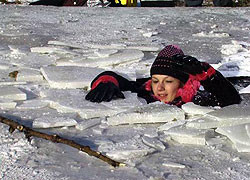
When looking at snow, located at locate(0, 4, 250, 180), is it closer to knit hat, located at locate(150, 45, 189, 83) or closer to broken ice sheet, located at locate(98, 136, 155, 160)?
broken ice sheet, located at locate(98, 136, 155, 160)

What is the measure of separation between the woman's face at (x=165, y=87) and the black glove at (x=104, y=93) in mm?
318

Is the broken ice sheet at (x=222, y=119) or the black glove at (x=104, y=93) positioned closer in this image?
the broken ice sheet at (x=222, y=119)

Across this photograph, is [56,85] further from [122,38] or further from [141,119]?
[122,38]

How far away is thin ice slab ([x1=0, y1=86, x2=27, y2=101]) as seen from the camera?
3.64 m

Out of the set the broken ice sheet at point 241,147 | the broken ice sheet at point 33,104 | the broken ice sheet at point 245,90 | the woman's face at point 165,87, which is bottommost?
the broken ice sheet at point 245,90

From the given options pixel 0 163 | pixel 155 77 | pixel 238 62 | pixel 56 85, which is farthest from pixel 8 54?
pixel 0 163

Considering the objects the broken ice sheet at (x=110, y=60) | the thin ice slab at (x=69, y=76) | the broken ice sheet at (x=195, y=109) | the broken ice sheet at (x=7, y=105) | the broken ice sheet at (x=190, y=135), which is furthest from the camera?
the broken ice sheet at (x=110, y=60)

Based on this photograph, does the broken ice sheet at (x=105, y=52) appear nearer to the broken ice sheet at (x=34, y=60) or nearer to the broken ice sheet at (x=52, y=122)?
the broken ice sheet at (x=34, y=60)

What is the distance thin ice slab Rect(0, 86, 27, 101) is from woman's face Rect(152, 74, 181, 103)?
81cm

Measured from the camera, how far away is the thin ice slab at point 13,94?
11.9 ft

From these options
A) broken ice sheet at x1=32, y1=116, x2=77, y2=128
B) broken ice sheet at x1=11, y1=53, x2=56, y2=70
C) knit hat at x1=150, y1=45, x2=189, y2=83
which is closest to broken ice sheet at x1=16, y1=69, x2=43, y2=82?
broken ice sheet at x1=11, y1=53, x2=56, y2=70

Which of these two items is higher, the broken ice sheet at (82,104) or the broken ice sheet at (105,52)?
the broken ice sheet at (82,104)

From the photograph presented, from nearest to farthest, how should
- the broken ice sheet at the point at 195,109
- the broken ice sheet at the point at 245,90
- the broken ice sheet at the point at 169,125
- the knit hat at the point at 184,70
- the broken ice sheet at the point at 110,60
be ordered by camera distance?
the broken ice sheet at the point at 169,125 → the broken ice sheet at the point at 195,109 → the knit hat at the point at 184,70 → the broken ice sheet at the point at 245,90 → the broken ice sheet at the point at 110,60

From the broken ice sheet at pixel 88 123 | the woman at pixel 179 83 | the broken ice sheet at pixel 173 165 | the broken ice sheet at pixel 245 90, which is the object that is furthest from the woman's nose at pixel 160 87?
the broken ice sheet at pixel 173 165
